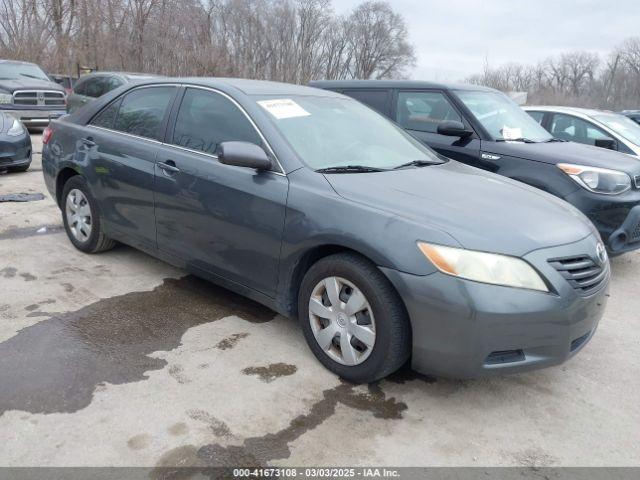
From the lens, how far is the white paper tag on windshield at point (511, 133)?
17.8 feet

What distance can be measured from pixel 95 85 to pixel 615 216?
10577 millimetres

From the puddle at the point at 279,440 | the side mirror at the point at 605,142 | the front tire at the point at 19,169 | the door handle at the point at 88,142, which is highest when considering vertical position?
the side mirror at the point at 605,142

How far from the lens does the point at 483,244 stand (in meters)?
2.54

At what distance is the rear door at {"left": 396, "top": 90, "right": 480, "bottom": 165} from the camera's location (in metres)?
5.41

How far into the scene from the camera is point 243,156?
10.1 feet

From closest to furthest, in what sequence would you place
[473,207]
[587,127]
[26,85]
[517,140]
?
[473,207]
[517,140]
[587,127]
[26,85]

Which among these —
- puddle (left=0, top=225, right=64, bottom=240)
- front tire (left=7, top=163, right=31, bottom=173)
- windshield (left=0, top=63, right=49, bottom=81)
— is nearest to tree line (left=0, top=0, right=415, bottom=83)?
windshield (left=0, top=63, right=49, bottom=81)

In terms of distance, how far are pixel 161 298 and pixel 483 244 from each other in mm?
2393

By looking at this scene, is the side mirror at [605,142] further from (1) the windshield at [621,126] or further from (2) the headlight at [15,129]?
(2) the headlight at [15,129]

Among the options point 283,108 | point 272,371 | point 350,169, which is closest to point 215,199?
point 283,108

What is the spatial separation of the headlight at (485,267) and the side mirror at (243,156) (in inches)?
45.2

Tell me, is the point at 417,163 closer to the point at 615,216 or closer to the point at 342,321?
the point at 342,321

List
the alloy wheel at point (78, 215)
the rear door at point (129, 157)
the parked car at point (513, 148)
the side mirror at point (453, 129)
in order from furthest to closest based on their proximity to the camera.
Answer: the side mirror at point (453, 129) < the parked car at point (513, 148) < the alloy wheel at point (78, 215) < the rear door at point (129, 157)

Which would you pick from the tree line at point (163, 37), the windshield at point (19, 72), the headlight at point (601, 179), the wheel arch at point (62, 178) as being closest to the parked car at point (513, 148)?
the headlight at point (601, 179)
